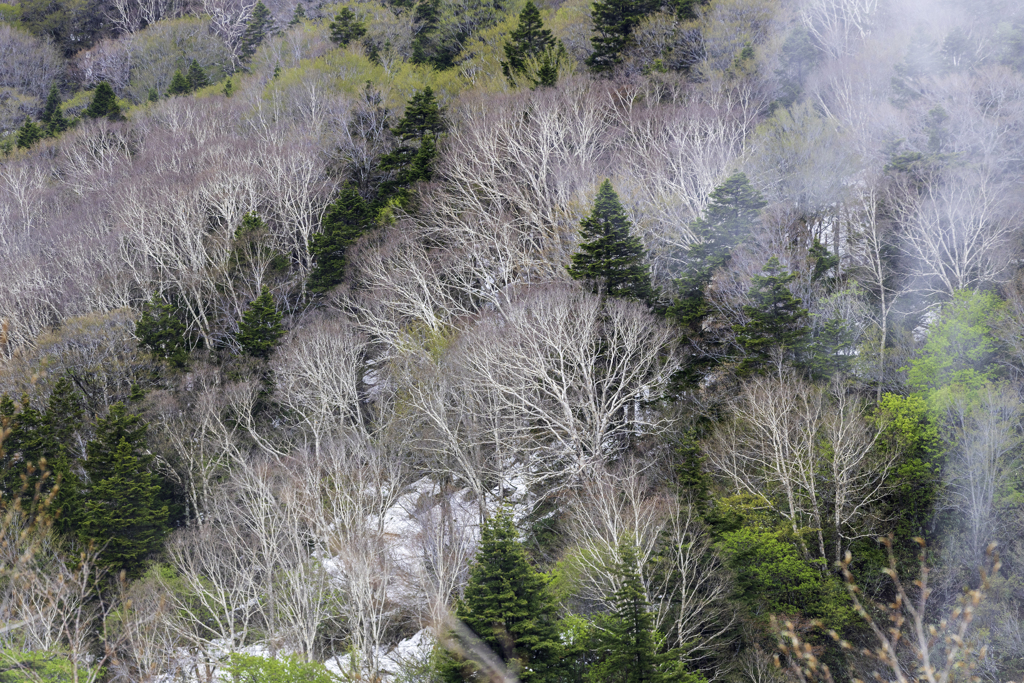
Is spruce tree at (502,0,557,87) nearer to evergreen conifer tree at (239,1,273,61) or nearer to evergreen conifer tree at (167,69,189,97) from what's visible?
evergreen conifer tree at (167,69,189,97)

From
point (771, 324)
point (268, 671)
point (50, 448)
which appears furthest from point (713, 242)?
point (50, 448)

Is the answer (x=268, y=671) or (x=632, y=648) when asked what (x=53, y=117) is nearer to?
(x=268, y=671)

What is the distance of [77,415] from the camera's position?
1075 inches

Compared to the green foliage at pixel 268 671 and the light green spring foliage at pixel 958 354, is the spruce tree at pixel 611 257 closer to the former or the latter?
the light green spring foliage at pixel 958 354

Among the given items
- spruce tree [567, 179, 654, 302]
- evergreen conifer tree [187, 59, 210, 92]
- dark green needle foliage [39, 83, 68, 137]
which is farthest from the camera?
evergreen conifer tree [187, 59, 210, 92]

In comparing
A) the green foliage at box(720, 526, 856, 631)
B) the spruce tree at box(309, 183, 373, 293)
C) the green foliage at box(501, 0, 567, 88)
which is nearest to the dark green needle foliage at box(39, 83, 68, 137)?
the spruce tree at box(309, 183, 373, 293)

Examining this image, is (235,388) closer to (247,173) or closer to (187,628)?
(187,628)

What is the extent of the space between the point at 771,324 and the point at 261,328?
18310 millimetres

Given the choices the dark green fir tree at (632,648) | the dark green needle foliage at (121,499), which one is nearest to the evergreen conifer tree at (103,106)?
the dark green needle foliage at (121,499)

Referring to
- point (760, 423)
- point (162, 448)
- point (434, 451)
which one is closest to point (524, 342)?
point (434, 451)

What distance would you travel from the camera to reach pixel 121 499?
2473cm

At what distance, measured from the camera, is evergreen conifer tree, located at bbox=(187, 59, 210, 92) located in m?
54.8

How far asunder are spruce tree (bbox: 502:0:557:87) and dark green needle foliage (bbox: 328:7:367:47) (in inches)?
487

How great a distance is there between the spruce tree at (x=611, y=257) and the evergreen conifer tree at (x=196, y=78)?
128ft
